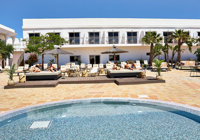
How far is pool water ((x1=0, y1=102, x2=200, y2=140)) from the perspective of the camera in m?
3.12

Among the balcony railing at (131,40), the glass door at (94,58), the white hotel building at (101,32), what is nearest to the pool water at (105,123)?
the white hotel building at (101,32)

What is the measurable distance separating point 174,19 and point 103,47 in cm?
1210

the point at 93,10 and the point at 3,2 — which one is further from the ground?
the point at 93,10

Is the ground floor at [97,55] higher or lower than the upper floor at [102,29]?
lower

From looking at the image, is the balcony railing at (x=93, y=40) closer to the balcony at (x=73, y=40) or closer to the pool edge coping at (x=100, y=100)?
the balcony at (x=73, y=40)

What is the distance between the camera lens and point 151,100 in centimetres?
497

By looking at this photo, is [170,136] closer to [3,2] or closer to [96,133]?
[96,133]

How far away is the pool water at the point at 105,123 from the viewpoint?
3.12m

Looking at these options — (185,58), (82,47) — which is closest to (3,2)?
(82,47)

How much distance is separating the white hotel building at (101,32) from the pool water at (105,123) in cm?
1758

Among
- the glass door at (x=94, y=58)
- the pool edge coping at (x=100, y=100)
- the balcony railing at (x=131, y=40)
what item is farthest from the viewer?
the glass door at (x=94, y=58)

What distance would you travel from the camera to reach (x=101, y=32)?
22.5 meters

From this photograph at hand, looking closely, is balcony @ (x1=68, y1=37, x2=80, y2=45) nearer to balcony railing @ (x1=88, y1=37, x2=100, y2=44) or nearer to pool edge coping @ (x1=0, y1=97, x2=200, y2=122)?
balcony railing @ (x1=88, y1=37, x2=100, y2=44)

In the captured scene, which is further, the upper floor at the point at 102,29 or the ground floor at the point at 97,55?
the ground floor at the point at 97,55
